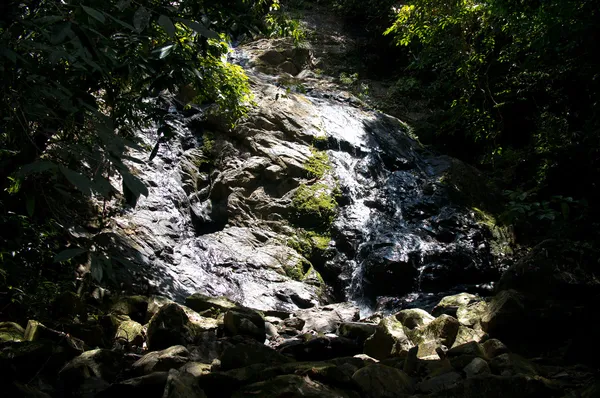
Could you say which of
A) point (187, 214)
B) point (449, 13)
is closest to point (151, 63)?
point (187, 214)

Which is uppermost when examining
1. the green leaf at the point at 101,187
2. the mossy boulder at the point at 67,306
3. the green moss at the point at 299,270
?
the green leaf at the point at 101,187

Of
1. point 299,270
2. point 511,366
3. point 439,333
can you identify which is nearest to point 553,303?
point 439,333

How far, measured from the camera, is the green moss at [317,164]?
9.30 m

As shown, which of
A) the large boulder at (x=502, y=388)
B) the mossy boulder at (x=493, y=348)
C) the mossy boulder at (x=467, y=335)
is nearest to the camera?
the large boulder at (x=502, y=388)

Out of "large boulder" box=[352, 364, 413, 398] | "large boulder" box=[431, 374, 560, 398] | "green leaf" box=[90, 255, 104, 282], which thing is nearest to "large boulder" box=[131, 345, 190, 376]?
"large boulder" box=[352, 364, 413, 398]

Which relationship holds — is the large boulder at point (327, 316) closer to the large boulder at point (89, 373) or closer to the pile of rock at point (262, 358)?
the pile of rock at point (262, 358)

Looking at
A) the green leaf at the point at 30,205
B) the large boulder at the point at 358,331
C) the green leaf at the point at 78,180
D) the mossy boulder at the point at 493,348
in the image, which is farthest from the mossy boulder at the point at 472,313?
the green leaf at the point at 78,180

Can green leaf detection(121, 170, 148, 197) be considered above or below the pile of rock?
above

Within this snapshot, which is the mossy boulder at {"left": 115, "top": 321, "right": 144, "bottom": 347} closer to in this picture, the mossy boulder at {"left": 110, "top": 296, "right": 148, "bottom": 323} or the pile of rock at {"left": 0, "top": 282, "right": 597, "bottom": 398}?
the pile of rock at {"left": 0, "top": 282, "right": 597, "bottom": 398}

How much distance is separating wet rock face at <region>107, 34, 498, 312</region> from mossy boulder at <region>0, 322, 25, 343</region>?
2067mm

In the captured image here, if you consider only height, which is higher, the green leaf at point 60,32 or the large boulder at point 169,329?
the green leaf at point 60,32

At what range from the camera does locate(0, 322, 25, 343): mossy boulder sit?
12.4 ft

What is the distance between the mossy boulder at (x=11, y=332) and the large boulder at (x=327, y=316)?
318 centimetres

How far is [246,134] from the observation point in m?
9.42
